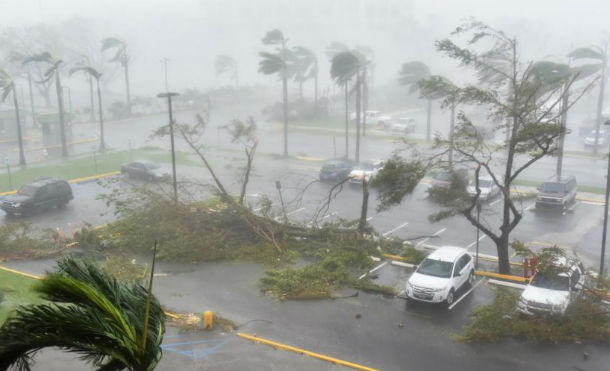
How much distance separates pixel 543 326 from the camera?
50.9ft

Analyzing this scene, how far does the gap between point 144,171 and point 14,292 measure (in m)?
17.8

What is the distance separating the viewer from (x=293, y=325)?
1694cm

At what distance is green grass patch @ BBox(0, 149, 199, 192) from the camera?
37812 millimetres

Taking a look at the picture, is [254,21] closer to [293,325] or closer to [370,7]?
[370,7]

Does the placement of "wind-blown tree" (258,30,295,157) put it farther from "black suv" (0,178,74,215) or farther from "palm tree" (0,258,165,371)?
"palm tree" (0,258,165,371)

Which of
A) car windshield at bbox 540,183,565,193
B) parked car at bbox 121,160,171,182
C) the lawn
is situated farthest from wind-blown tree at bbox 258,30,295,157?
the lawn

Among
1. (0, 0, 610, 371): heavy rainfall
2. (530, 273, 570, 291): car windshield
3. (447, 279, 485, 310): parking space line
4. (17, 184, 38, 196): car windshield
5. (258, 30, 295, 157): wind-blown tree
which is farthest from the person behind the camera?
(258, 30, 295, 157): wind-blown tree

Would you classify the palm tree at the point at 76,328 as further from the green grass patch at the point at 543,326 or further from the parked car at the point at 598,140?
the parked car at the point at 598,140

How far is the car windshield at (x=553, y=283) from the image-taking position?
17.6 meters

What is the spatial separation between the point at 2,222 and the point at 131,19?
16089cm

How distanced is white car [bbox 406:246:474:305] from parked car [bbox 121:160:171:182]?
67.7ft

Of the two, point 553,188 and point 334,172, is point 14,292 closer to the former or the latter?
point 334,172

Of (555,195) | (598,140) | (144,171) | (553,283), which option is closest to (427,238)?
(553,283)

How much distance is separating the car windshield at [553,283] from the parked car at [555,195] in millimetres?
12598
